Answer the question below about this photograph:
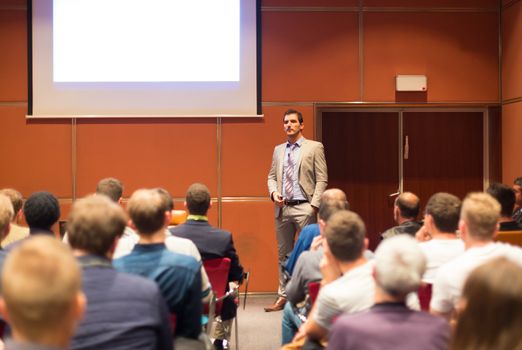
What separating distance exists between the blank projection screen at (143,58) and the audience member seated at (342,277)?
13.3 feet

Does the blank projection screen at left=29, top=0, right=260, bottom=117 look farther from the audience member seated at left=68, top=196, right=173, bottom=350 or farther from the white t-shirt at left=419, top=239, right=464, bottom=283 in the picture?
the audience member seated at left=68, top=196, right=173, bottom=350

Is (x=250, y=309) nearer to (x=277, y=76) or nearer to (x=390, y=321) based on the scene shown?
(x=277, y=76)

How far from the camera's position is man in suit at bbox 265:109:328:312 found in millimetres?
5859

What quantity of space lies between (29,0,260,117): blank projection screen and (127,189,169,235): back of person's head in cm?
380

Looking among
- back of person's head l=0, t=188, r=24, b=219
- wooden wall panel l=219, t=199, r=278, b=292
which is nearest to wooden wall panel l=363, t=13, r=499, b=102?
wooden wall panel l=219, t=199, r=278, b=292

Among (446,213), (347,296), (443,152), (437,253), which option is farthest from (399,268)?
(443,152)

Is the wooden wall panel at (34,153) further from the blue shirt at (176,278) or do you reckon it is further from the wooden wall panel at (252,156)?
the blue shirt at (176,278)

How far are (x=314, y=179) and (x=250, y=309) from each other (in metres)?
1.38

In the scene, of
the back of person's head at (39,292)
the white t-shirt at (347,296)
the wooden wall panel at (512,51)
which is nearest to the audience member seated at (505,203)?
the white t-shirt at (347,296)

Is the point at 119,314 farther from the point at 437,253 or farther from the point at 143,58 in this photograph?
the point at 143,58

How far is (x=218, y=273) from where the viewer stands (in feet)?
11.9

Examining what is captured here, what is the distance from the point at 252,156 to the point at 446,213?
3.44 m

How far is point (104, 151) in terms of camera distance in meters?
6.37

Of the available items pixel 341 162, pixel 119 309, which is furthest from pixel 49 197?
pixel 341 162
